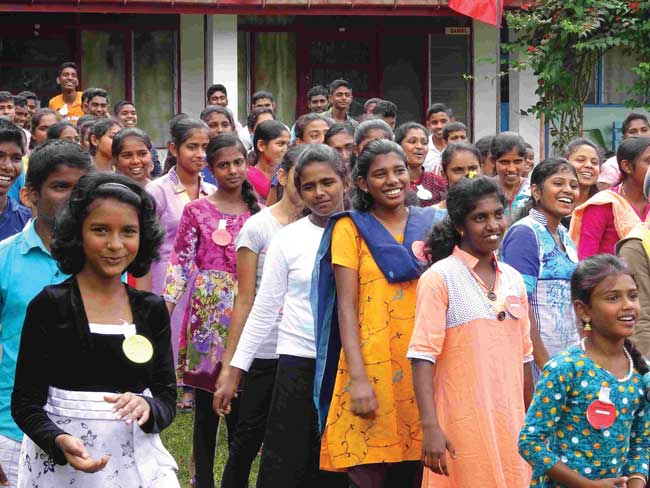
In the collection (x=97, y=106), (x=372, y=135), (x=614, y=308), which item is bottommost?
(x=614, y=308)

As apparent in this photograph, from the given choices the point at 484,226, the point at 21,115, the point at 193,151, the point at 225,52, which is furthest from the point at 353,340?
the point at 225,52

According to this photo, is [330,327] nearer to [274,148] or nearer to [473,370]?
[473,370]

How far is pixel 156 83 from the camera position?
19.4 meters

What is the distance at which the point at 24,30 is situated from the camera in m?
18.8

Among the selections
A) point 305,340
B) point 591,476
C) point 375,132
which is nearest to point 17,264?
point 305,340

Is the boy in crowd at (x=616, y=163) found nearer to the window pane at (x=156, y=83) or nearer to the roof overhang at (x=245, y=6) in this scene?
the roof overhang at (x=245, y=6)

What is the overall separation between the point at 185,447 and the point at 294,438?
8.97 ft

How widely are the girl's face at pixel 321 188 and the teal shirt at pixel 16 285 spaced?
154 cm

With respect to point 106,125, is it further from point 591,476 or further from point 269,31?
point 269,31

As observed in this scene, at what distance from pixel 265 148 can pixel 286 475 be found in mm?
4112

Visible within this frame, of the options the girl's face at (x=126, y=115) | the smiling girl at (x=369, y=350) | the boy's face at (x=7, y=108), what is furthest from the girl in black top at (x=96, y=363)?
the girl's face at (x=126, y=115)

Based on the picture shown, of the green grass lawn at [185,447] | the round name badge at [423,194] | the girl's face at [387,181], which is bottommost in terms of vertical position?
the green grass lawn at [185,447]

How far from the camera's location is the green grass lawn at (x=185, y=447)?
8.02 metres

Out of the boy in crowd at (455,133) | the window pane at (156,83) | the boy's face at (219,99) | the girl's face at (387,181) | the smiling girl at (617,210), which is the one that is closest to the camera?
the girl's face at (387,181)
